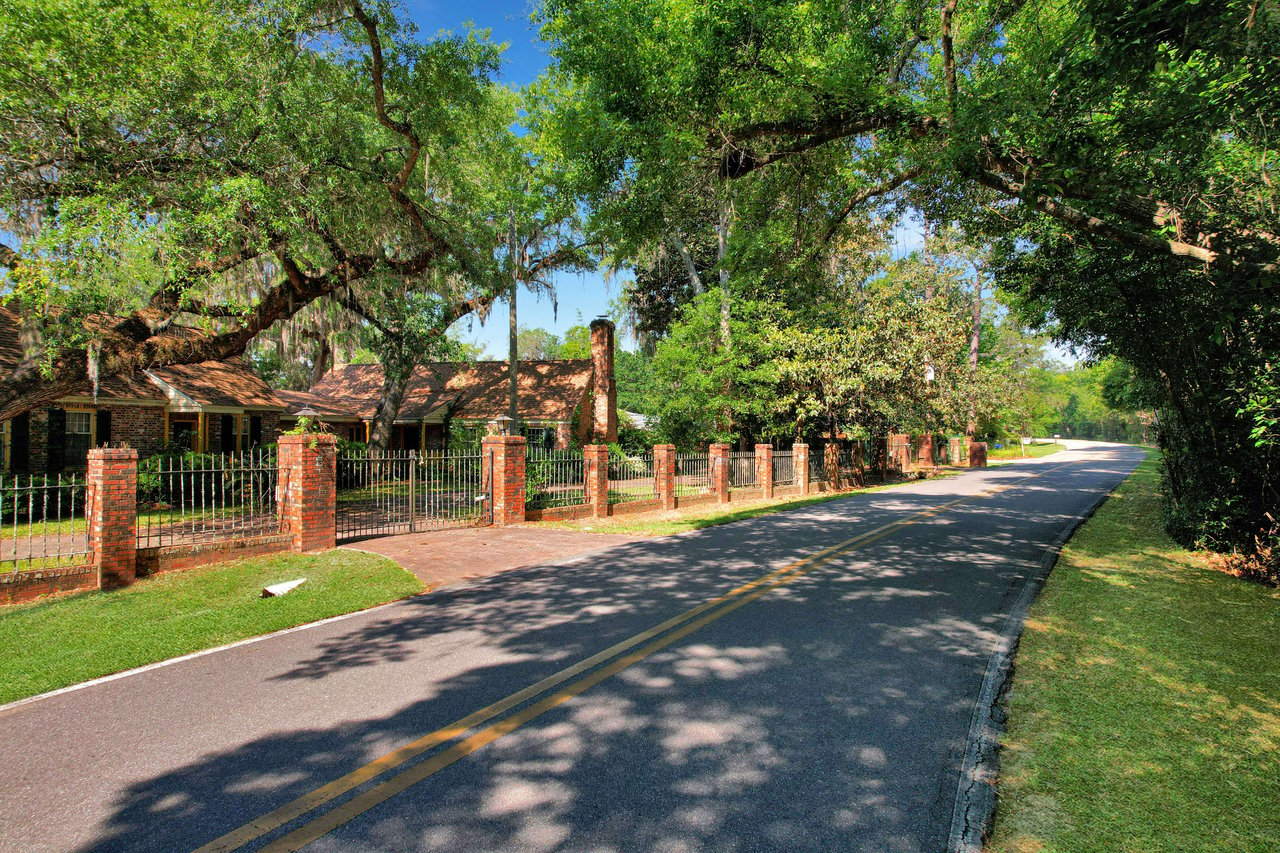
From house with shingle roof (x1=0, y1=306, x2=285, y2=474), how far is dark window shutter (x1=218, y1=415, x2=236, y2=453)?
4 cm

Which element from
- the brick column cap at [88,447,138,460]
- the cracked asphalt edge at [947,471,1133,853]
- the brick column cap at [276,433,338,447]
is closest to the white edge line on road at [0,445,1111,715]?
the brick column cap at [88,447,138,460]

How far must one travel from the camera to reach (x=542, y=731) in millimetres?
3904

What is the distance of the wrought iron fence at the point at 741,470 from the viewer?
66.3 feet

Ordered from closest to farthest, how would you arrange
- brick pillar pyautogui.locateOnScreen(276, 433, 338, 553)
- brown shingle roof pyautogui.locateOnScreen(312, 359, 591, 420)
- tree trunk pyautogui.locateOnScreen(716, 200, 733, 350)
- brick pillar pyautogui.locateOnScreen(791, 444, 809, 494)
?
brick pillar pyautogui.locateOnScreen(276, 433, 338, 553) → brick pillar pyautogui.locateOnScreen(791, 444, 809, 494) → tree trunk pyautogui.locateOnScreen(716, 200, 733, 350) → brown shingle roof pyautogui.locateOnScreen(312, 359, 591, 420)

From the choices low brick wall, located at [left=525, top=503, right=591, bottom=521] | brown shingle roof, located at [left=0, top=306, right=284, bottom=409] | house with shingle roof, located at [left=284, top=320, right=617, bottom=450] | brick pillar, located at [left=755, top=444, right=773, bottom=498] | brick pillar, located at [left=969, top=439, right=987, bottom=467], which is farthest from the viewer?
brick pillar, located at [left=969, top=439, right=987, bottom=467]

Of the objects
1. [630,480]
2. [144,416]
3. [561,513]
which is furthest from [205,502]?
[630,480]

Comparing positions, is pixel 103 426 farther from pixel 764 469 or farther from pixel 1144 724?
pixel 1144 724

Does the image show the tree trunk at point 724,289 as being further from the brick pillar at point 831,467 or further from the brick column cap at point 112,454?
the brick column cap at point 112,454

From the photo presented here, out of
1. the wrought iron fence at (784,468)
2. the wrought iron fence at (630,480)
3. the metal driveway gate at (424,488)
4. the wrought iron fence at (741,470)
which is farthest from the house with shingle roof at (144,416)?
the wrought iron fence at (784,468)

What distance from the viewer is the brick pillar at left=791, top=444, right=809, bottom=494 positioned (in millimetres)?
22125

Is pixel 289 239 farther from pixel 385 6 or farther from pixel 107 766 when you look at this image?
pixel 107 766

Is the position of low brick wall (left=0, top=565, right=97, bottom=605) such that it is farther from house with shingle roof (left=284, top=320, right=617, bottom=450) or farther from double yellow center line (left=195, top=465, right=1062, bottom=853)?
house with shingle roof (left=284, top=320, right=617, bottom=450)

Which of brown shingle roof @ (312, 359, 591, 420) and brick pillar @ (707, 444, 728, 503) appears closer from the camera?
brick pillar @ (707, 444, 728, 503)

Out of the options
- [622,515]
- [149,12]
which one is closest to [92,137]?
[149,12]
